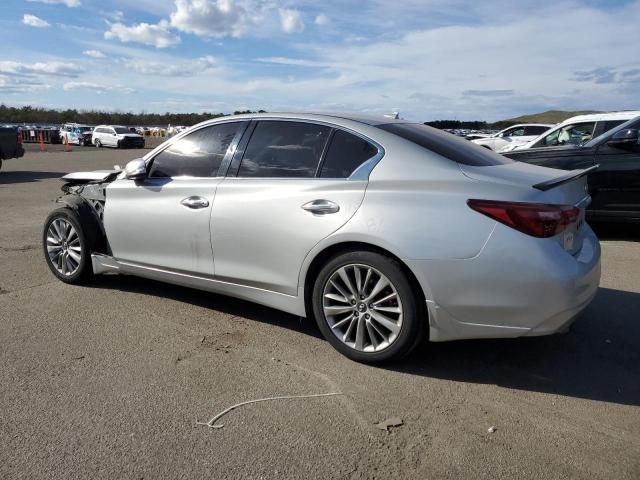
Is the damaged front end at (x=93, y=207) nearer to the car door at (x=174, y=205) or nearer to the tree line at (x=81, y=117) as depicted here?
the car door at (x=174, y=205)

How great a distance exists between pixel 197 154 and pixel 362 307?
1.91 metres

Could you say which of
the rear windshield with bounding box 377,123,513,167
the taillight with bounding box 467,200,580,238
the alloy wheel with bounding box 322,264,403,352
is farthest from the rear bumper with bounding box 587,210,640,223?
the alloy wheel with bounding box 322,264,403,352

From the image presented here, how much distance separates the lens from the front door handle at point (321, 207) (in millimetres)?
3585

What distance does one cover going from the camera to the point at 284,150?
159 inches

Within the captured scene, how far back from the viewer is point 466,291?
3.19m

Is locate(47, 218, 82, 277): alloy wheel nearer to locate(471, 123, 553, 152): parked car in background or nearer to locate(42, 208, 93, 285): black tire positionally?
locate(42, 208, 93, 285): black tire

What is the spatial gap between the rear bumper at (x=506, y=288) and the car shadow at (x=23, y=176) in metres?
14.5

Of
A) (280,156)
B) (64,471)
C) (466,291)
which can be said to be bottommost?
(64,471)

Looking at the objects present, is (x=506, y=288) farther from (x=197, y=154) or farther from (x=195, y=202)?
(x=197, y=154)

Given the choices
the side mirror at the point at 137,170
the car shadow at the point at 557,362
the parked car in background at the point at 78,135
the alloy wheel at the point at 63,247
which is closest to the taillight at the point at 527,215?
the car shadow at the point at 557,362

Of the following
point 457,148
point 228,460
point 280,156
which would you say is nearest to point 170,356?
point 228,460

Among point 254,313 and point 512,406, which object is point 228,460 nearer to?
point 512,406

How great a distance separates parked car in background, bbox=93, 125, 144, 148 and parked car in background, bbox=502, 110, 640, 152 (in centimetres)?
3215

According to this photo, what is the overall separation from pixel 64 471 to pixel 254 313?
2227 millimetres
